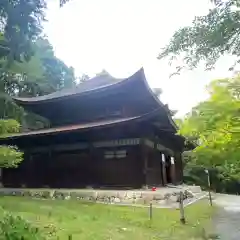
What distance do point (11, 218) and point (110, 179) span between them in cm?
1197

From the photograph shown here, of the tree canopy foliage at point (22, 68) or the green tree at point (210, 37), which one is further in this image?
the tree canopy foliage at point (22, 68)

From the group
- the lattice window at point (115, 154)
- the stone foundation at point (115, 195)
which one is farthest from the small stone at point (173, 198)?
the lattice window at point (115, 154)

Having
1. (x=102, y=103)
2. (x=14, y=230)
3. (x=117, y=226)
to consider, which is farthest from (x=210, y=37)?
(x=102, y=103)

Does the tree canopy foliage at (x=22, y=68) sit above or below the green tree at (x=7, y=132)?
above

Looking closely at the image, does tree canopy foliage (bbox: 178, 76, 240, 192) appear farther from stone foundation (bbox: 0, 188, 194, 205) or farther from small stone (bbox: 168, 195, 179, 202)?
small stone (bbox: 168, 195, 179, 202)

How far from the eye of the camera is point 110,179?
16906 millimetres

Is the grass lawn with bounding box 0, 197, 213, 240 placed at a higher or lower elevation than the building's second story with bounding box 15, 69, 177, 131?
lower

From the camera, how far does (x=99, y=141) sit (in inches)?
680

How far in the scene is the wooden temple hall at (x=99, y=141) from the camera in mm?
16438

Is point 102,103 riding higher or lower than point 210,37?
higher

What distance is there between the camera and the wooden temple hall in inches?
647

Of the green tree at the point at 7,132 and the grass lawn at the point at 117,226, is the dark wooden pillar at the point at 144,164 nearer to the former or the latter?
the grass lawn at the point at 117,226

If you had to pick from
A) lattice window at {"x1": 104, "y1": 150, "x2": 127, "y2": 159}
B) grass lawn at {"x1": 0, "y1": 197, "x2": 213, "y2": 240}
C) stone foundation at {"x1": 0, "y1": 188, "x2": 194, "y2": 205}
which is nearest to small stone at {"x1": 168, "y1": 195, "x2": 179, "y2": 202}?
stone foundation at {"x1": 0, "y1": 188, "x2": 194, "y2": 205}

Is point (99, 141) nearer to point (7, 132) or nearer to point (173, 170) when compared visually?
point (7, 132)
